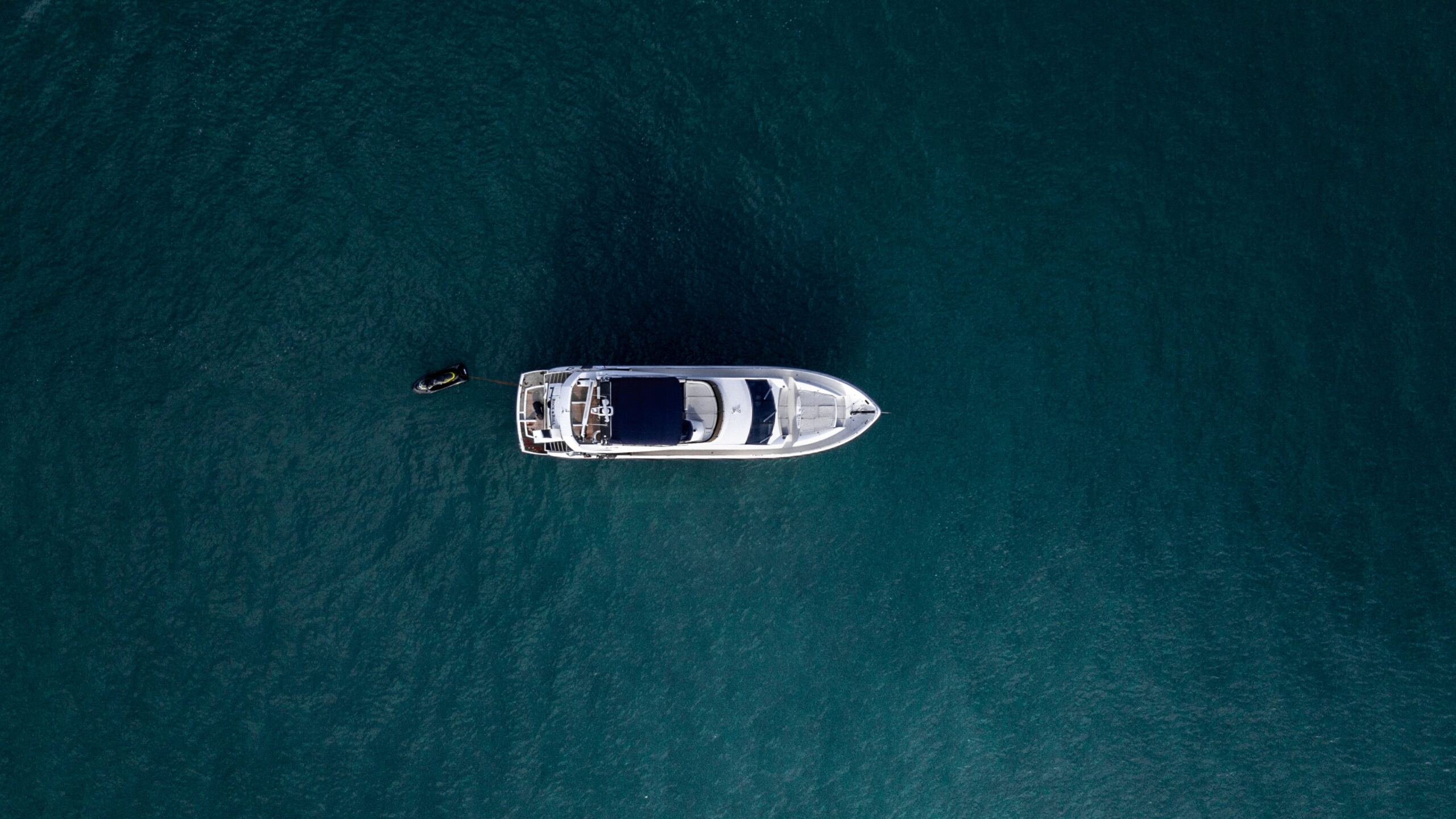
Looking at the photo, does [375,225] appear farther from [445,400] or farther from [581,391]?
[581,391]

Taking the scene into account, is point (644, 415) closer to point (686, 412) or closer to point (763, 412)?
point (686, 412)

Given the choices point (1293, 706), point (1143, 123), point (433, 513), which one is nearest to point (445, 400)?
point (433, 513)

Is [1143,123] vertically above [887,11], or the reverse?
[887,11]

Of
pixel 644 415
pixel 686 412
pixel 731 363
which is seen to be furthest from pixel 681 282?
pixel 644 415

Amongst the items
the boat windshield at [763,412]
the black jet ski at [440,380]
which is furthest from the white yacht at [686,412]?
the black jet ski at [440,380]

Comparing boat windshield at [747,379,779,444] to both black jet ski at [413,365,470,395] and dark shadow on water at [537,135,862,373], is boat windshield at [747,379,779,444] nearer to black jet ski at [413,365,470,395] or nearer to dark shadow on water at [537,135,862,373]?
dark shadow on water at [537,135,862,373]

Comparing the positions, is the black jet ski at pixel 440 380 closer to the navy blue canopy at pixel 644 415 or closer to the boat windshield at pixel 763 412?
the navy blue canopy at pixel 644 415

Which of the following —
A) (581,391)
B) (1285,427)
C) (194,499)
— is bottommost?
(1285,427)
